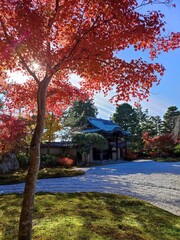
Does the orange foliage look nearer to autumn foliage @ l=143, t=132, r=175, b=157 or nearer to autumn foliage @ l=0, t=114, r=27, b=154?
autumn foliage @ l=0, t=114, r=27, b=154

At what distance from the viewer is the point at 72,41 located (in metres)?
3.72

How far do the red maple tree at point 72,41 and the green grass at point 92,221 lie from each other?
2.80 ft

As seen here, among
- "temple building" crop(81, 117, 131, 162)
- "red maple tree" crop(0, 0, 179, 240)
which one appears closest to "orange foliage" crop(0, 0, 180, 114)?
"red maple tree" crop(0, 0, 179, 240)

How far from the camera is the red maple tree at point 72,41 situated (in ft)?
10.3

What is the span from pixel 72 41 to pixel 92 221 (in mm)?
3215

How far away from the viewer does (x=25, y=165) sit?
1742 cm

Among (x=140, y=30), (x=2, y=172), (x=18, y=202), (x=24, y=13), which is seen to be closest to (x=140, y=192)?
(x=18, y=202)

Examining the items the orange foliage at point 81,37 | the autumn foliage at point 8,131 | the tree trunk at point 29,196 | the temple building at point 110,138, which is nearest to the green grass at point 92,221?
the tree trunk at point 29,196

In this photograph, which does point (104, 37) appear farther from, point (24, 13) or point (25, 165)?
point (25, 165)

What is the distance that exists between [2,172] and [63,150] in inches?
395

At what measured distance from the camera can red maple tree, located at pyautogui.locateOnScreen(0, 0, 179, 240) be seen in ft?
10.3

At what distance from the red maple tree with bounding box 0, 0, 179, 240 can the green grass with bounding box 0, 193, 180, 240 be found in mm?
Answer: 855

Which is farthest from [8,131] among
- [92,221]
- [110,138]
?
[110,138]

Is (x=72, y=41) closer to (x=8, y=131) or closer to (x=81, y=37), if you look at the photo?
(x=81, y=37)
